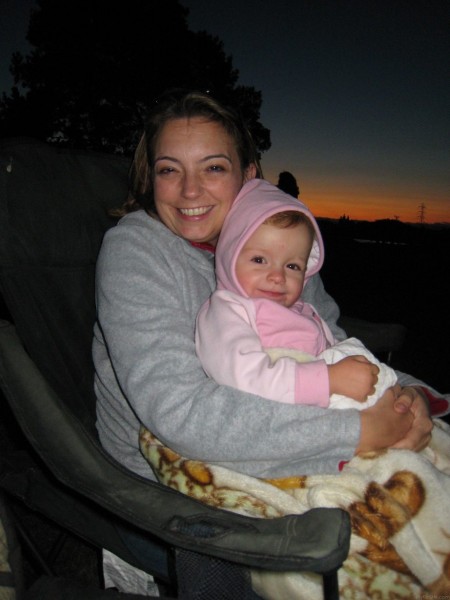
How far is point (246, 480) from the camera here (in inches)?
40.9

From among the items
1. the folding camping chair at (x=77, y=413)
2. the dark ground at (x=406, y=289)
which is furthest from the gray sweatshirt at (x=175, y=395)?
the dark ground at (x=406, y=289)

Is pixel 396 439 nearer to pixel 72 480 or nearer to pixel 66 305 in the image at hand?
pixel 72 480

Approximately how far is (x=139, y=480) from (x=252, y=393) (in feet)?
1.05

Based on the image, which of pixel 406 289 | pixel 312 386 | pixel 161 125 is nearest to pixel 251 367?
pixel 312 386

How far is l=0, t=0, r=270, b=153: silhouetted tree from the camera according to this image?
45.9ft

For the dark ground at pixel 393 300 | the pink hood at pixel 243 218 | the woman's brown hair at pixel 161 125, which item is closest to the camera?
the pink hood at pixel 243 218

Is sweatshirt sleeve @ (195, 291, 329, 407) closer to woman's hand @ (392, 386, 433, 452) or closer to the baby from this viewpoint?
the baby

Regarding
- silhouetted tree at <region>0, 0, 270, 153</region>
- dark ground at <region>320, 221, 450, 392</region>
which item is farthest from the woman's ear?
silhouetted tree at <region>0, 0, 270, 153</region>

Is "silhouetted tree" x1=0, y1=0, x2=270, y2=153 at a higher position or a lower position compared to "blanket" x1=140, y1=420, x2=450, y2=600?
higher

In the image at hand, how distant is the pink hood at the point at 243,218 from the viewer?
1.35 meters

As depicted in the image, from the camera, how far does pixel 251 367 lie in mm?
1098

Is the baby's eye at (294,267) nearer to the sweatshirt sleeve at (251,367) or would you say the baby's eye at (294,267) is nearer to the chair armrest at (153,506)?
the sweatshirt sleeve at (251,367)

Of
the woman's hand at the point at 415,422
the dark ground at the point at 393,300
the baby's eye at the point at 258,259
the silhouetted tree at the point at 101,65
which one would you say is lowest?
the dark ground at the point at 393,300

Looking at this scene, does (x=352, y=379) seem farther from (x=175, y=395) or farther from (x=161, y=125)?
(x=161, y=125)
